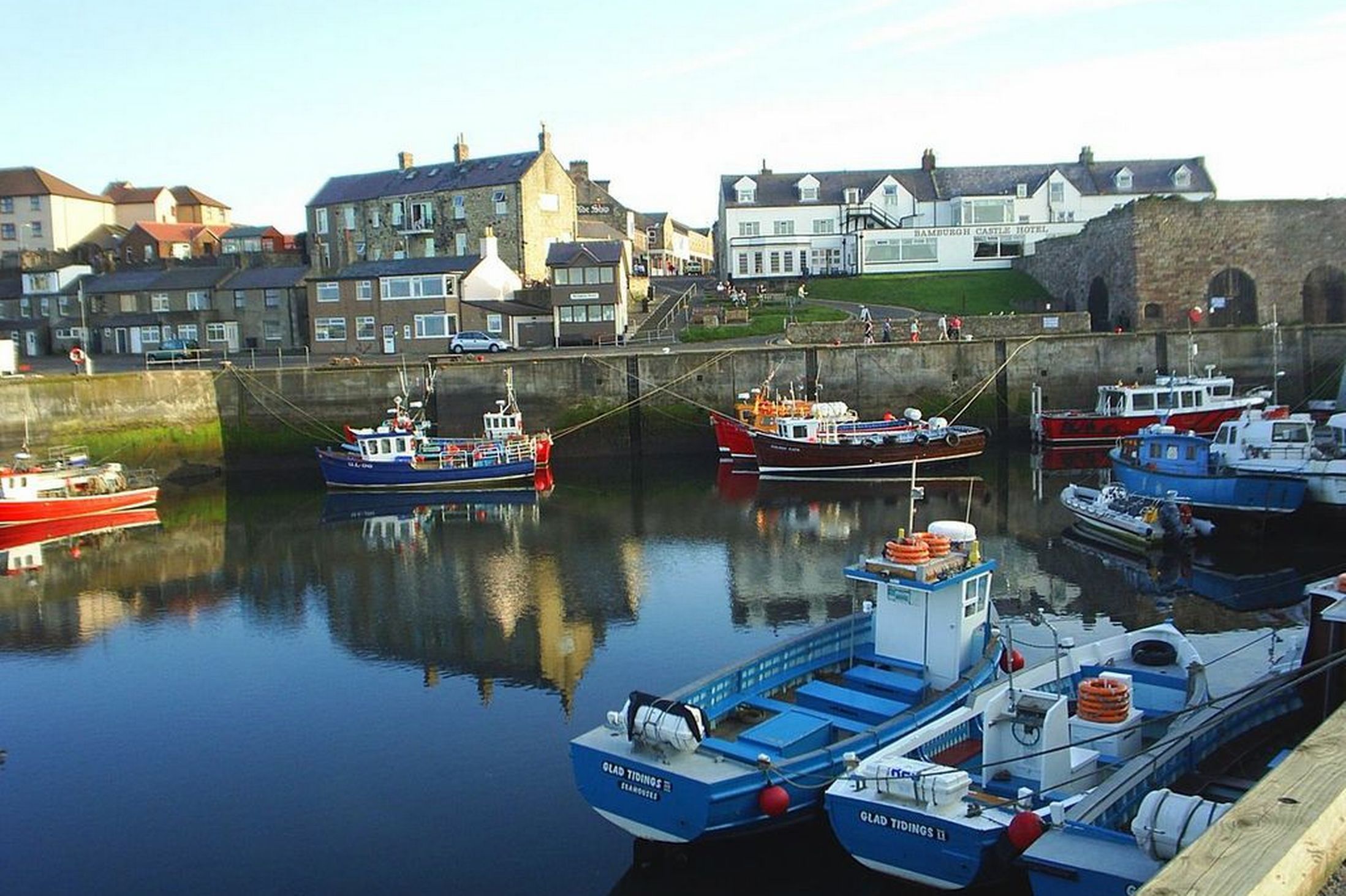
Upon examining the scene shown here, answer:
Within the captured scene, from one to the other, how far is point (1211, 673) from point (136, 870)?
12144 millimetres

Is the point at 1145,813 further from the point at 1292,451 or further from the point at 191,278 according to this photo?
the point at 191,278

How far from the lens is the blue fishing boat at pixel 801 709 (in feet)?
30.4

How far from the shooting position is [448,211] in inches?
2037

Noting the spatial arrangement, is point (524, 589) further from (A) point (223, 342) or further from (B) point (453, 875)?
(A) point (223, 342)

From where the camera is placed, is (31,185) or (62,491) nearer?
(62,491)

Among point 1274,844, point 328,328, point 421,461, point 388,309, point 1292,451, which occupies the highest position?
point 388,309

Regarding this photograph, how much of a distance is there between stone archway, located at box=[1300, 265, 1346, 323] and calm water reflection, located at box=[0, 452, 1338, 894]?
62.0 feet

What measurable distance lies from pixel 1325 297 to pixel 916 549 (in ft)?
125

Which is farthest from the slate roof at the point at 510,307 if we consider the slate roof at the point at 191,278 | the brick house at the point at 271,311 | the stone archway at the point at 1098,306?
the stone archway at the point at 1098,306

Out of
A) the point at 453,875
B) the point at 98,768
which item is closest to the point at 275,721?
the point at 98,768

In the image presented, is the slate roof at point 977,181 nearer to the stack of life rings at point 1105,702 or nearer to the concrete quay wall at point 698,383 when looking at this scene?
the concrete quay wall at point 698,383

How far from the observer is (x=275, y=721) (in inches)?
550

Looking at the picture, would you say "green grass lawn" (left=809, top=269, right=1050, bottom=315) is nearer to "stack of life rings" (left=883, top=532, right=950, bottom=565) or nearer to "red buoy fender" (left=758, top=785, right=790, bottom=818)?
"stack of life rings" (left=883, top=532, right=950, bottom=565)

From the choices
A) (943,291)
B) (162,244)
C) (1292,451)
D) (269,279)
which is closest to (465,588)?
(1292,451)
